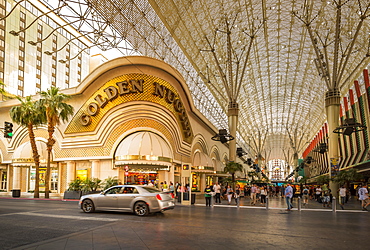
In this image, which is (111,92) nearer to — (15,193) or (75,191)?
(75,191)

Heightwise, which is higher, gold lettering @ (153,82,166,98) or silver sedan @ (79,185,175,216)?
gold lettering @ (153,82,166,98)

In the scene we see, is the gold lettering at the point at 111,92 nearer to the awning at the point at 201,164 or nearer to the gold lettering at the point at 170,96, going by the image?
the gold lettering at the point at 170,96

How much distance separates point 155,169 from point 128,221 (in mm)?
21728

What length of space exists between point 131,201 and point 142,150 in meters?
14.0

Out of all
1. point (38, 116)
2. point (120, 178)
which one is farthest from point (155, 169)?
point (38, 116)

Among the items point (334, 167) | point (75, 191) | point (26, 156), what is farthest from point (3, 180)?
point (334, 167)

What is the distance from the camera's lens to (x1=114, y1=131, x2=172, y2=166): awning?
30219 mm

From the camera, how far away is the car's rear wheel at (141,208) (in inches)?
635

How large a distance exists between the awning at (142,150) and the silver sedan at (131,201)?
510 inches

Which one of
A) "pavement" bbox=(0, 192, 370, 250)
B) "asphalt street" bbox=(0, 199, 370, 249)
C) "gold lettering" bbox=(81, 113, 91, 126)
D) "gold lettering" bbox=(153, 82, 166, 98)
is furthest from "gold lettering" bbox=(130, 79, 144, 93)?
"pavement" bbox=(0, 192, 370, 250)

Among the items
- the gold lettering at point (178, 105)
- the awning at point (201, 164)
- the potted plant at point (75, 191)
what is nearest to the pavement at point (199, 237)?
the potted plant at point (75, 191)

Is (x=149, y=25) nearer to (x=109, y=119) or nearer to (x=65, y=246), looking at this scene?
(x=109, y=119)

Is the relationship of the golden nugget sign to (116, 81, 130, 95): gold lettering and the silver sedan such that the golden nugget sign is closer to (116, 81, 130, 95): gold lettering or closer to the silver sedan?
(116, 81, 130, 95): gold lettering

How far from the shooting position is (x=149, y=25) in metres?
39.5
